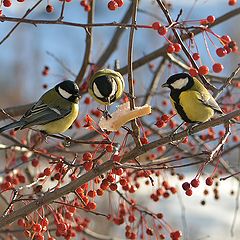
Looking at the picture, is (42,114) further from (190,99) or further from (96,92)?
(190,99)

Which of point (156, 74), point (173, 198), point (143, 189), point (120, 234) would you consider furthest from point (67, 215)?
point (173, 198)

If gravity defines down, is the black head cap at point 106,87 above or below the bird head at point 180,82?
above

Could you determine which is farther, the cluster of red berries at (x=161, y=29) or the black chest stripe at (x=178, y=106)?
the black chest stripe at (x=178, y=106)

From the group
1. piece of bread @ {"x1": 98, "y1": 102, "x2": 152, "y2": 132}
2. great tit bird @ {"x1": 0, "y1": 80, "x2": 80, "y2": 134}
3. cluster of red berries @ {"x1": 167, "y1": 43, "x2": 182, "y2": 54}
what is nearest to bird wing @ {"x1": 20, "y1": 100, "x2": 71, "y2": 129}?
great tit bird @ {"x1": 0, "y1": 80, "x2": 80, "y2": 134}

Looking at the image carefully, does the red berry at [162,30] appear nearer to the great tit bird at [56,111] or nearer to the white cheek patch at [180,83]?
the white cheek patch at [180,83]

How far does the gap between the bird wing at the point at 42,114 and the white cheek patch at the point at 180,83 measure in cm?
38

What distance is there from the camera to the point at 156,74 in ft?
8.07

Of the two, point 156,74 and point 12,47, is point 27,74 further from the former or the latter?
point 156,74

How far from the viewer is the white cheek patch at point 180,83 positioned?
172 centimetres

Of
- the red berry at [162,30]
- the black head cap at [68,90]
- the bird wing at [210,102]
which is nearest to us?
the red berry at [162,30]

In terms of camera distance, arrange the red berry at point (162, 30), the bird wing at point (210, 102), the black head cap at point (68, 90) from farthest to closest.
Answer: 1. the black head cap at point (68, 90)
2. the bird wing at point (210, 102)
3. the red berry at point (162, 30)

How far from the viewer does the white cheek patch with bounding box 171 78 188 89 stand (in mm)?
1716

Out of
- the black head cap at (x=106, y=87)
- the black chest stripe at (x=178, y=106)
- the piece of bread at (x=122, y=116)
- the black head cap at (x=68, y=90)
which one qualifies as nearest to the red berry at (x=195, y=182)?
the piece of bread at (x=122, y=116)

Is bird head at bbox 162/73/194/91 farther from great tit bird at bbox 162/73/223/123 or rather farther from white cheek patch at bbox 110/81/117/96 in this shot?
white cheek patch at bbox 110/81/117/96
